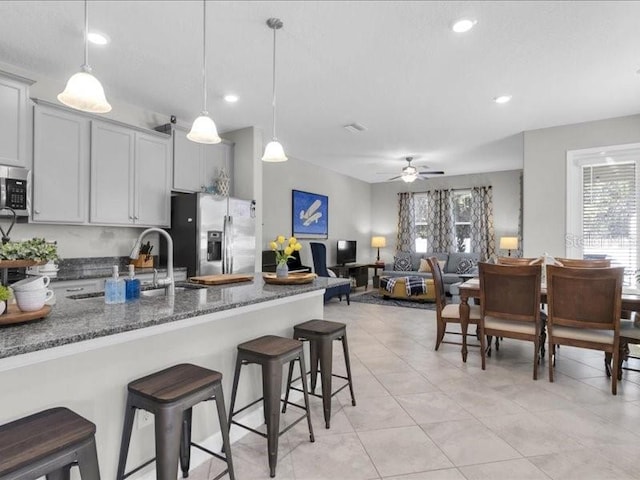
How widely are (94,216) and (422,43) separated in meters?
3.28

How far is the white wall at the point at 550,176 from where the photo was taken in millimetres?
4461

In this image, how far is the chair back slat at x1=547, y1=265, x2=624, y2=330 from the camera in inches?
109

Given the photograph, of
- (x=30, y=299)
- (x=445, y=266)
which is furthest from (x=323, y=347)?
(x=445, y=266)

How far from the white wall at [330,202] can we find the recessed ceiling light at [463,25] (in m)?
4.04

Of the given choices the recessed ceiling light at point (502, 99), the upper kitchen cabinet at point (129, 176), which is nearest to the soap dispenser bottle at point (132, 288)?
the upper kitchen cabinet at point (129, 176)

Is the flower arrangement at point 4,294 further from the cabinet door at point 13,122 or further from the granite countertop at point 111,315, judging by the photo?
the cabinet door at point 13,122

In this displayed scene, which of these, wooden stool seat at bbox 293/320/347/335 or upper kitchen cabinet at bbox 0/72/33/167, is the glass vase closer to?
wooden stool seat at bbox 293/320/347/335

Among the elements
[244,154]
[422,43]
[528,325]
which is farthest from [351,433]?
[244,154]

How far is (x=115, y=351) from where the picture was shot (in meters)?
1.51

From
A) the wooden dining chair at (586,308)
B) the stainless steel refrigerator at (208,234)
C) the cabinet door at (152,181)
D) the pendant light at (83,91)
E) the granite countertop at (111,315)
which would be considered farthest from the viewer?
the stainless steel refrigerator at (208,234)

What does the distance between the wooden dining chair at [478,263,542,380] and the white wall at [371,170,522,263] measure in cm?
544

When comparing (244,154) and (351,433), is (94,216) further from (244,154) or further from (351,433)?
(351,433)

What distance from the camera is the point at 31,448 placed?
0.97 metres

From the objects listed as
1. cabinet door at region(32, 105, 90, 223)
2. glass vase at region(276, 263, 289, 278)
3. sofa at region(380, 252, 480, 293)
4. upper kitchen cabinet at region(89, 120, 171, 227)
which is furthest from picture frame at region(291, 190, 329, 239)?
glass vase at region(276, 263, 289, 278)
